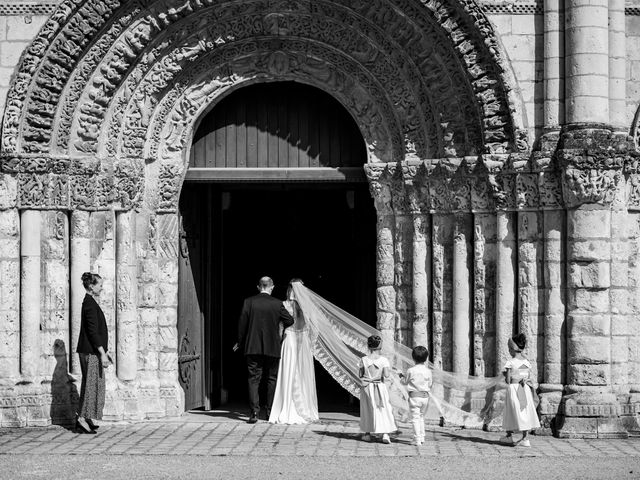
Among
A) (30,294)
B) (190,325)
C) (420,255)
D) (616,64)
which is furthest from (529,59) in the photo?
(30,294)

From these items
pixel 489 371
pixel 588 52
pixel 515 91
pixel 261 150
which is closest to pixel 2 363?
pixel 261 150

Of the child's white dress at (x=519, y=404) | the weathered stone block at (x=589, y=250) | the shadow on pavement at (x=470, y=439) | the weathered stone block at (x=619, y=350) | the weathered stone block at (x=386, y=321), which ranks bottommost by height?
the shadow on pavement at (x=470, y=439)

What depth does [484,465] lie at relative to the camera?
36.2ft

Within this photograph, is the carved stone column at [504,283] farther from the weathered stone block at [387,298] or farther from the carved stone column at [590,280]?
the weathered stone block at [387,298]

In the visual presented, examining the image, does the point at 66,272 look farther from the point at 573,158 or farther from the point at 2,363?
the point at 573,158

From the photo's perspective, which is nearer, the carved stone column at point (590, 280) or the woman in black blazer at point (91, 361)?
the carved stone column at point (590, 280)

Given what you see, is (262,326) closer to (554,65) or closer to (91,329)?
(91,329)

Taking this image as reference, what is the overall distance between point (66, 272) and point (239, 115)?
8.94 feet

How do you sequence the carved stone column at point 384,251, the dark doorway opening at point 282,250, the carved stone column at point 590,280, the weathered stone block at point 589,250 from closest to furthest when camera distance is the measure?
the carved stone column at point 590,280 → the weathered stone block at point 589,250 → the carved stone column at point 384,251 → the dark doorway opening at point 282,250

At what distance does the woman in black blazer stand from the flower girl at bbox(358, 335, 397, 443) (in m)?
2.68

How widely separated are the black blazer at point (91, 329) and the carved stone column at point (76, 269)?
0.72 meters

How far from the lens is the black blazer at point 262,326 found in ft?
45.6

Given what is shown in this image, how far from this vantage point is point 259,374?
551 inches

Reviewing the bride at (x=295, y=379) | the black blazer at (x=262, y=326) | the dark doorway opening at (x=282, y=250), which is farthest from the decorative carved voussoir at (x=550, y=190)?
the dark doorway opening at (x=282, y=250)
